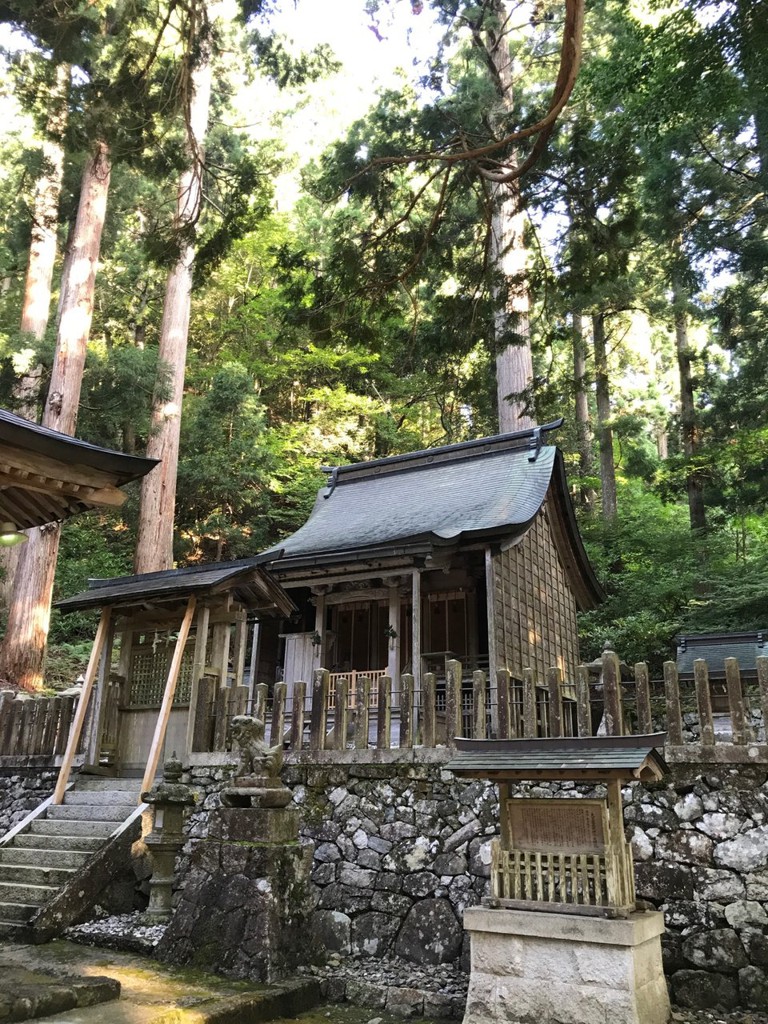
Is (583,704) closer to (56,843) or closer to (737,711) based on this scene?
(737,711)

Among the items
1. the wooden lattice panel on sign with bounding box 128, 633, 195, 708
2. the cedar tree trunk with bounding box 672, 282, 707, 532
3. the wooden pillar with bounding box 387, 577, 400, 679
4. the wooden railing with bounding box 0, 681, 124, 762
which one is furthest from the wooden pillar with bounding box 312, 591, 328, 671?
the cedar tree trunk with bounding box 672, 282, 707, 532

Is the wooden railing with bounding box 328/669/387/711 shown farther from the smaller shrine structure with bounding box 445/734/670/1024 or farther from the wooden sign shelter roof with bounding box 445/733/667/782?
the smaller shrine structure with bounding box 445/734/670/1024

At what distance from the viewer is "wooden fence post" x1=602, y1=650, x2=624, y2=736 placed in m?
6.77

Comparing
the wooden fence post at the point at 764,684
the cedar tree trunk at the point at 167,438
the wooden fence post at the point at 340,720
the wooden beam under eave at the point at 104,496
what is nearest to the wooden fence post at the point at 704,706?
the wooden fence post at the point at 764,684

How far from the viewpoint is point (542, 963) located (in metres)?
5.23

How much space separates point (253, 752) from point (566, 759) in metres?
2.92

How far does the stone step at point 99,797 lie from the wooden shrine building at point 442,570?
3644 mm

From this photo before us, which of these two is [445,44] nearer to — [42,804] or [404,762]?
[404,762]

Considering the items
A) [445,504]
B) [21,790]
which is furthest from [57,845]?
[445,504]

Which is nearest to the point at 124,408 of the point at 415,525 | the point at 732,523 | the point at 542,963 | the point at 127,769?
the point at 415,525

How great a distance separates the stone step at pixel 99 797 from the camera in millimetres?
8578

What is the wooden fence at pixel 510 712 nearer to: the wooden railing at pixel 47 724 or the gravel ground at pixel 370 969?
the wooden railing at pixel 47 724

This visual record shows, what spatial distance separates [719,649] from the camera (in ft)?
40.1

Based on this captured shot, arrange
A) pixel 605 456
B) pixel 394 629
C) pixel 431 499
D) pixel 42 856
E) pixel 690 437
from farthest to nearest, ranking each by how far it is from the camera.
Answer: pixel 605 456 < pixel 690 437 < pixel 431 499 < pixel 394 629 < pixel 42 856
